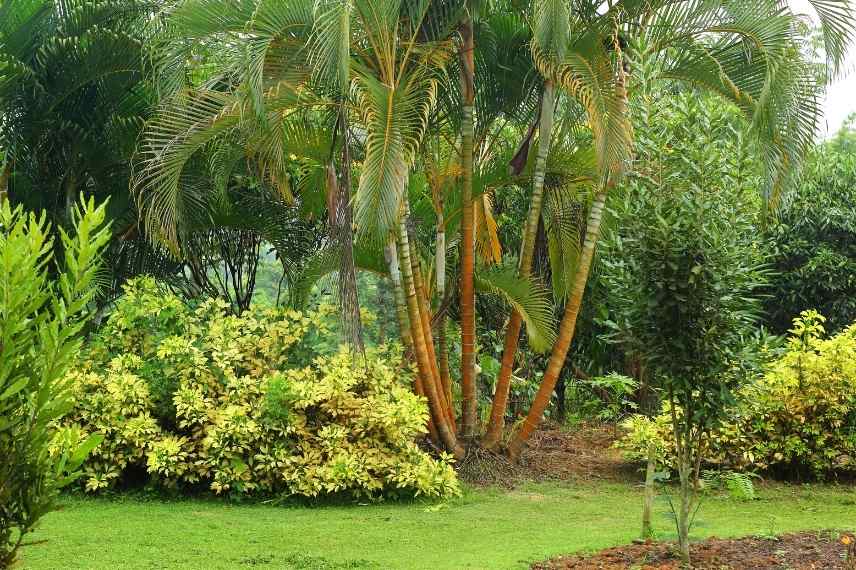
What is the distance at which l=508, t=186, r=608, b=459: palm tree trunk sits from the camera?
8.92 meters

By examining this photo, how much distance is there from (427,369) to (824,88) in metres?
4.29

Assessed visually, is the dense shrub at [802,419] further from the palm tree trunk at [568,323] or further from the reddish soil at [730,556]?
the reddish soil at [730,556]

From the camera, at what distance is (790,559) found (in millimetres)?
5871

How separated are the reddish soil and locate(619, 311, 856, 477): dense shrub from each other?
9.51ft

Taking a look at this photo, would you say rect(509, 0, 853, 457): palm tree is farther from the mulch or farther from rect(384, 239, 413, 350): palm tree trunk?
the mulch

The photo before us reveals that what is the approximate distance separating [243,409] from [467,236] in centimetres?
261

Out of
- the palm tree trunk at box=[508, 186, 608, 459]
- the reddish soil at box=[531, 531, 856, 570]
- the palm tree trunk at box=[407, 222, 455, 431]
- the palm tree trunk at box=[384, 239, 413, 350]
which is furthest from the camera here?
the palm tree trunk at box=[407, 222, 455, 431]

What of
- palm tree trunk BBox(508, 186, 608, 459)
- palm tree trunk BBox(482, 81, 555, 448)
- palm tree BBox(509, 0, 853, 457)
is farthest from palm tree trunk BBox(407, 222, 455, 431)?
palm tree BBox(509, 0, 853, 457)

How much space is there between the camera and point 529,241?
9.46 m

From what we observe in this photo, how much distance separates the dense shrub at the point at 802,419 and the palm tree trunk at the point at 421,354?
1.82m

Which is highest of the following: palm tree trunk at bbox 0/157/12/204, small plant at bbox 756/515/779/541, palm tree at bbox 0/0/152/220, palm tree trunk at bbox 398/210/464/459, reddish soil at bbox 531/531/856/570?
palm tree at bbox 0/0/152/220

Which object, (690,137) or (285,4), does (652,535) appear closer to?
(690,137)

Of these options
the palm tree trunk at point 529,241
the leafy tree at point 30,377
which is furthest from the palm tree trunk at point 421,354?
the leafy tree at point 30,377

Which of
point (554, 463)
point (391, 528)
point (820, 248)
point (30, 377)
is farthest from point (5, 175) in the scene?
point (820, 248)
